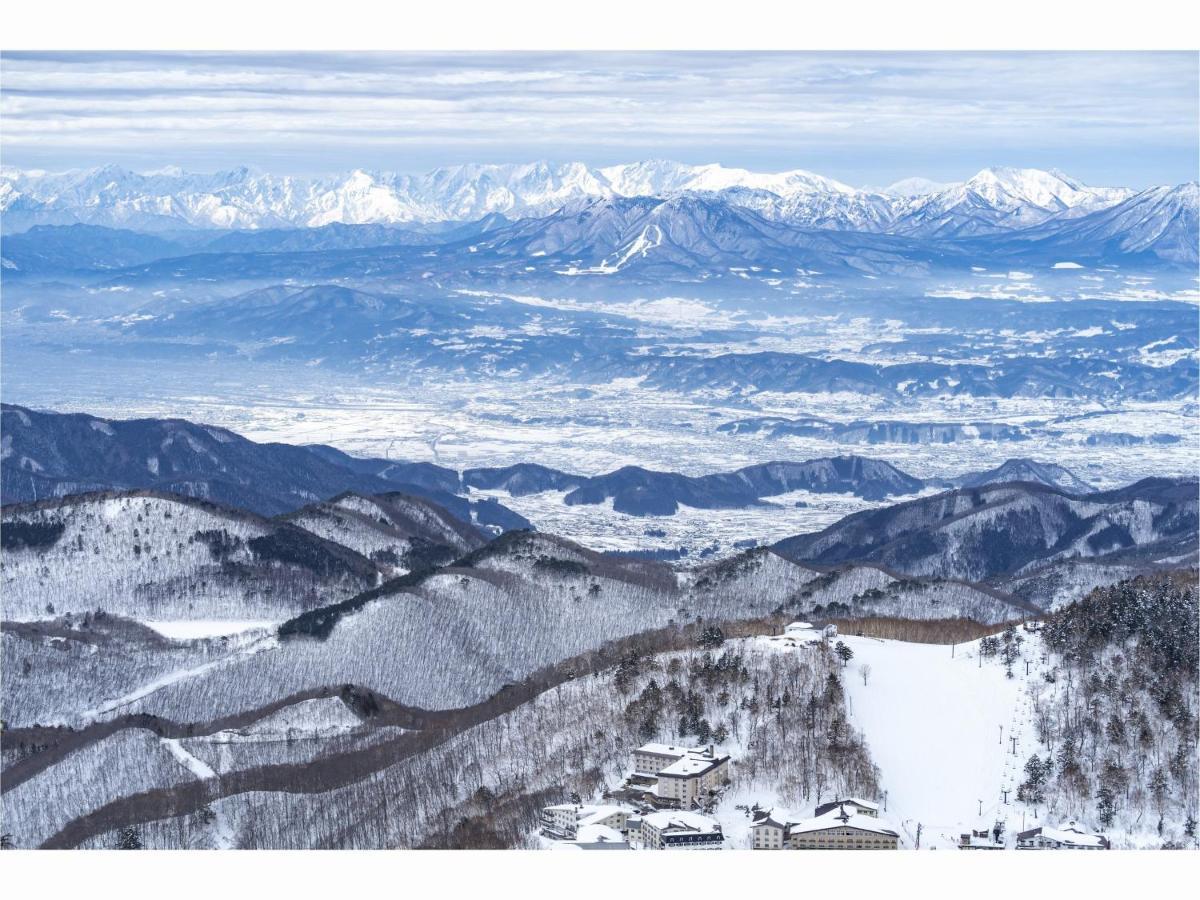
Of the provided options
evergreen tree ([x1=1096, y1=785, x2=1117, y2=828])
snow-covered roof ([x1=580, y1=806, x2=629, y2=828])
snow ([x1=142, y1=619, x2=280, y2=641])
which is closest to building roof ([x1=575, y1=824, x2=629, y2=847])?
snow-covered roof ([x1=580, y1=806, x2=629, y2=828])

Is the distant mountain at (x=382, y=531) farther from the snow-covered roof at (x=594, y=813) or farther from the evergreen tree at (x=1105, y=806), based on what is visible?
the evergreen tree at (x=1105, y=806)

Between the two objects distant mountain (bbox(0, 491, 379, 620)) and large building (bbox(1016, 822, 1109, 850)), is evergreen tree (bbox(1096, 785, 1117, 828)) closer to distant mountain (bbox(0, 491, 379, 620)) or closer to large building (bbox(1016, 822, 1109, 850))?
large building (bbox(1016, 822, 1109, 850))

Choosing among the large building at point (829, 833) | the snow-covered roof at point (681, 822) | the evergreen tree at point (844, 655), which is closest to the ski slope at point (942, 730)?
the evergreen tree at point (844, 655)

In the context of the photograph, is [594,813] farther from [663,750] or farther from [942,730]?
[942,730]

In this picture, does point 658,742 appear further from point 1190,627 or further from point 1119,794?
point 1190,627

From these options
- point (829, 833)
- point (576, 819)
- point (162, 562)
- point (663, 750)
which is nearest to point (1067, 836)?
point (829, 833)
